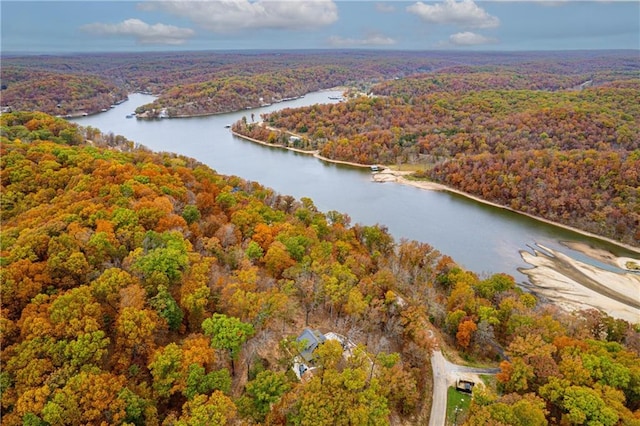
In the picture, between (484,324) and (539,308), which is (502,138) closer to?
(539,308)

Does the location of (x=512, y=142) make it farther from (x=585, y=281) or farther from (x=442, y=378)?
(x=442, y=378)

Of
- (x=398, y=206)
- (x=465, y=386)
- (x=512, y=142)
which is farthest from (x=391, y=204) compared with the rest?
(x=465, y=386)

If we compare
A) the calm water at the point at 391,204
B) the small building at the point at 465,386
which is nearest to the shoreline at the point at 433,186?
the calm water at the point at 391,204

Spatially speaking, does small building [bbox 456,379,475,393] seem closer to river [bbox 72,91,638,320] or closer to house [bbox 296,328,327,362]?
house [bbox 296,328,327,362]

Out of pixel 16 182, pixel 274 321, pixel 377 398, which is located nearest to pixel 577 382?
pixel 377 398

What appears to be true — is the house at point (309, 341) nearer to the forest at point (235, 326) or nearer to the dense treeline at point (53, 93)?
the forest at point (235, 326)

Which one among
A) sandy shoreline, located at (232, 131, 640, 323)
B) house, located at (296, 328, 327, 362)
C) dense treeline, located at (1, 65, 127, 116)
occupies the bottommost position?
sandy shoreline, located at (232, 131, 640, 323)

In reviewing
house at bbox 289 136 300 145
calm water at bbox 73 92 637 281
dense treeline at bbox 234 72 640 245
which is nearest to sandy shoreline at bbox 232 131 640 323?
calm water at bbox 73 92 637 281
